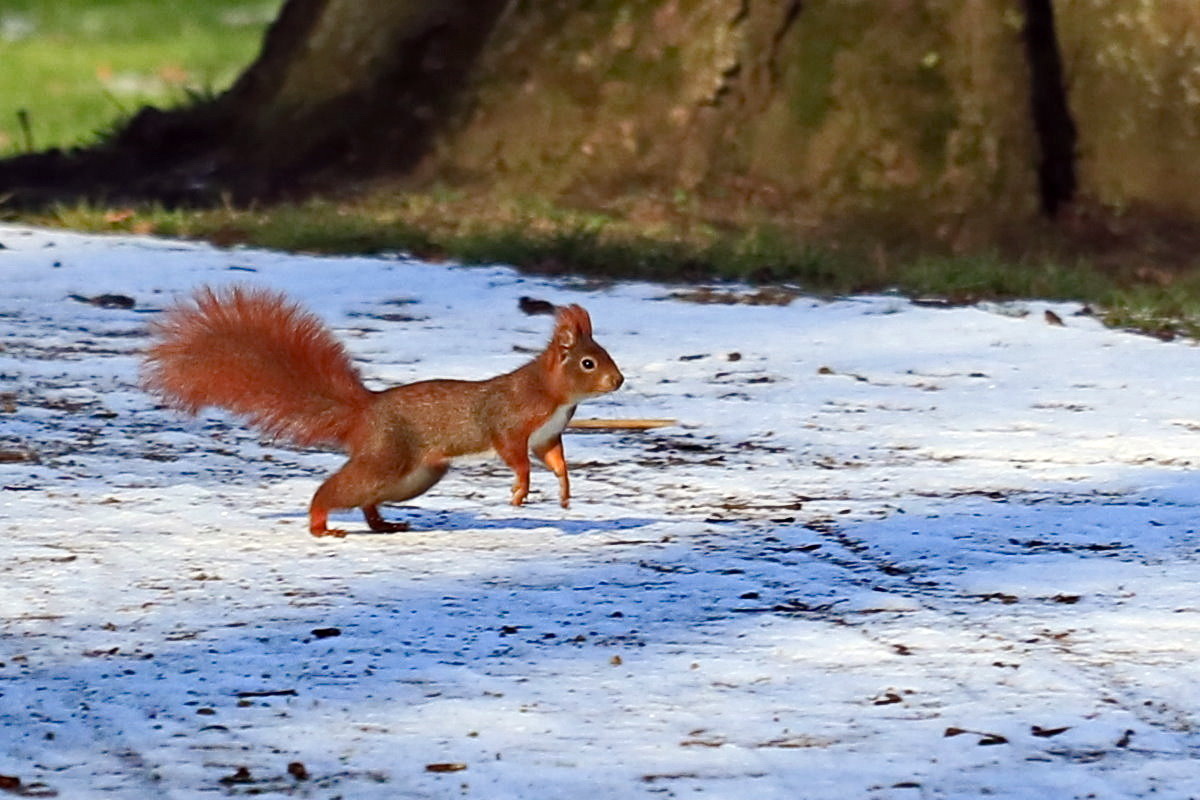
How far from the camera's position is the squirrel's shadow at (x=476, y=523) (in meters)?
4.60

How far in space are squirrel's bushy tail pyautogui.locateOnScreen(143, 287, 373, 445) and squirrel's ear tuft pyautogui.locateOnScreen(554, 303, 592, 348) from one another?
41 cm

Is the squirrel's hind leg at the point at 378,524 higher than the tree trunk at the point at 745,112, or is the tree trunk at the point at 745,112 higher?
the tree trunk at the point at 745,112

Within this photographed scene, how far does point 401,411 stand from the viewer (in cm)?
449

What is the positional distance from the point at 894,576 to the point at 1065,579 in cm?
32

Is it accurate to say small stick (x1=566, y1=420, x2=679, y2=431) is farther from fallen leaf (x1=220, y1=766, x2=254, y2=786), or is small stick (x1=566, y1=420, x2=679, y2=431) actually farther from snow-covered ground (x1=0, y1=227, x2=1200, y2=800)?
fallen leaf (x1=220, y1=766, x2=254, y2=786)

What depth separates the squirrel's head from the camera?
457 cm

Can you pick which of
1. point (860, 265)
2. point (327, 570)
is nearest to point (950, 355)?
point (860, 265)

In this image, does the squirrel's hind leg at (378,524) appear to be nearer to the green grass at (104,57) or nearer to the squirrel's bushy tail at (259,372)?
the squirrel's bushy tail at (259,372)

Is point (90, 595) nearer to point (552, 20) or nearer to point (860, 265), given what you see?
point (860, 265)

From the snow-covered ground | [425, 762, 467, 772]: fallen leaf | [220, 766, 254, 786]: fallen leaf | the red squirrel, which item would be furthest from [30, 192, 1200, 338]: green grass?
[220, 766, 254, 786]: fallen leaf

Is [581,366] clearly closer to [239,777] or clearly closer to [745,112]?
[239,777]

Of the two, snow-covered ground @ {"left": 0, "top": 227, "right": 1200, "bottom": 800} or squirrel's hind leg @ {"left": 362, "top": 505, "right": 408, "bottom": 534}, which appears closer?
snow-covered ground @ {"left": 0, "top": 227, "right": 1200, "bottom": 800}

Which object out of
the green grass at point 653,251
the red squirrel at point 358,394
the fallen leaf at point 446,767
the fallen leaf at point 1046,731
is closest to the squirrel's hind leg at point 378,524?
the red squirrel at point 358,394

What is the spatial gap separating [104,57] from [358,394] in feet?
60.2
